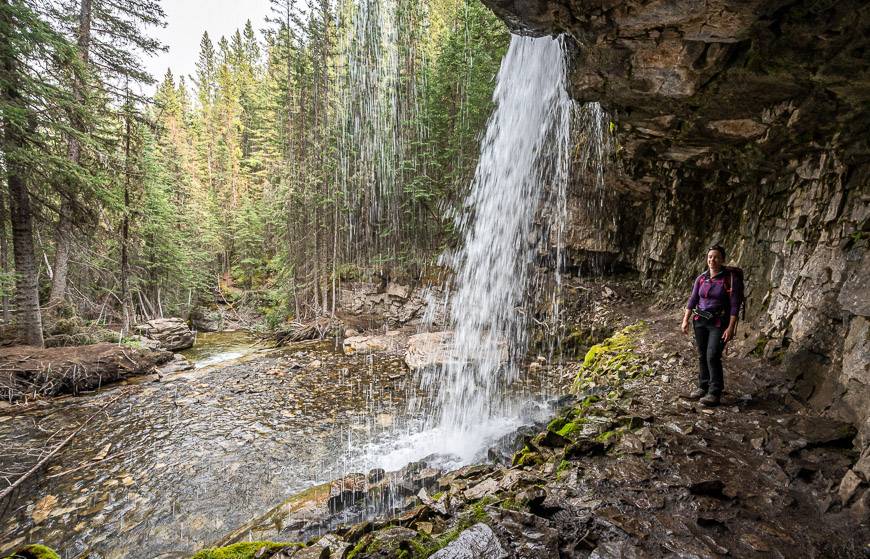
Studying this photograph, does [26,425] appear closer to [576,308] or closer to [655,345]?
[655,345]

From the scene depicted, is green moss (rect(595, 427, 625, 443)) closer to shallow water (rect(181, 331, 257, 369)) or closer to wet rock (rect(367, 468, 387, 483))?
wet rock (rect(367, 468, 387, 483))

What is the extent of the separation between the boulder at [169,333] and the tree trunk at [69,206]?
10.2 feet

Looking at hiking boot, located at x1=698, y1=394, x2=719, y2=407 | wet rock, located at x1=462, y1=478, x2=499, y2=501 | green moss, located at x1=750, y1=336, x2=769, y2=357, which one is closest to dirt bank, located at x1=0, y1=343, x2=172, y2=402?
wet rock, located at x1=462, y1=478, x2=499, y2=501

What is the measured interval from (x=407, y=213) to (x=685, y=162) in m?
11.9

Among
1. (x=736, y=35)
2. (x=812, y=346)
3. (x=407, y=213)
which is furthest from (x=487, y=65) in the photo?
(x=812, y=346)

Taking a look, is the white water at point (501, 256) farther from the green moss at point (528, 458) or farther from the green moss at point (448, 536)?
the green moss at point (448, 536)

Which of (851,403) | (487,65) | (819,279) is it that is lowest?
(851,403)

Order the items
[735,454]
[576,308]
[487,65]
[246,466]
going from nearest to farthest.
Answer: [735,454]
[246,466]
[576,308]
[487,65]

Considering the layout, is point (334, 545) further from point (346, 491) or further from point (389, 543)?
point (346, 491)

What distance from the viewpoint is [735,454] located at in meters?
3.23

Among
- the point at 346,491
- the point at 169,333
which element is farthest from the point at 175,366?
the point at 346,491

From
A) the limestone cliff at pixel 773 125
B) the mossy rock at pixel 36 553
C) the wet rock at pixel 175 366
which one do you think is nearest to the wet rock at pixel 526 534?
the limestone cliff at pixel 773 125

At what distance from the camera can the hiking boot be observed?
13.6ft

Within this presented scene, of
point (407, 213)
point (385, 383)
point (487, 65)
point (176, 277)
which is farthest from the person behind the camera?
point (176, 277)
